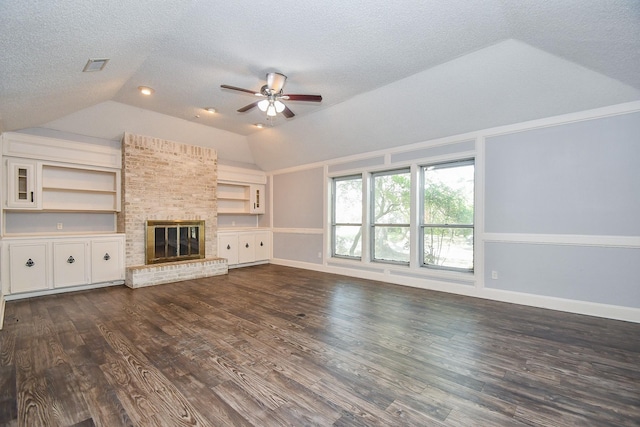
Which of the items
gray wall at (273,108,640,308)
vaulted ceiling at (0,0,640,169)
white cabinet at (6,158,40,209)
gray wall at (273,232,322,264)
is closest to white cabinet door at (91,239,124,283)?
white cabinet at (6,158,40,209)

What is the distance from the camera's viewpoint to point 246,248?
7.42 meters

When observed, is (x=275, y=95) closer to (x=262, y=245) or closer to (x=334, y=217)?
(x=334, y=217)

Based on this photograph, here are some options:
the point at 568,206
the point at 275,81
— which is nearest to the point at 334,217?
the point at 275,81

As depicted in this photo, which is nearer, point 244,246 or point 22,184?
point 22,184

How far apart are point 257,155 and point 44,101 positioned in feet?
14.5

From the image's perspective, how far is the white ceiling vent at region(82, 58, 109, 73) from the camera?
9.62ft

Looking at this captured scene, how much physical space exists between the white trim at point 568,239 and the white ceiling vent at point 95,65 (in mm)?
5466

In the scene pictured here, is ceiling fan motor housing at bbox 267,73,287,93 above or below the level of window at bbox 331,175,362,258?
above

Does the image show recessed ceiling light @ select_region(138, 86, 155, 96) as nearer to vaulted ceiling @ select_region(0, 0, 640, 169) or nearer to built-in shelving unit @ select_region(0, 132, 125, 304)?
vaulted ceiling @ select_region(0, 0, 640, 169)

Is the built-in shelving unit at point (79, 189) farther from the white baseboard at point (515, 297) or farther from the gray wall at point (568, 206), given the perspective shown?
the gray wall at point (568, 206)

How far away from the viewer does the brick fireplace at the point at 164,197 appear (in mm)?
5438

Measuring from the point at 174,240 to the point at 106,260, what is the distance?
1.20 metres

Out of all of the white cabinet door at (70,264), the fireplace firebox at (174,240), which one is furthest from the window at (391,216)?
the white cabinet door at (70,264)

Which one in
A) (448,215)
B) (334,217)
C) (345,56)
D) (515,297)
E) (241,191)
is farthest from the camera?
(241,191)
